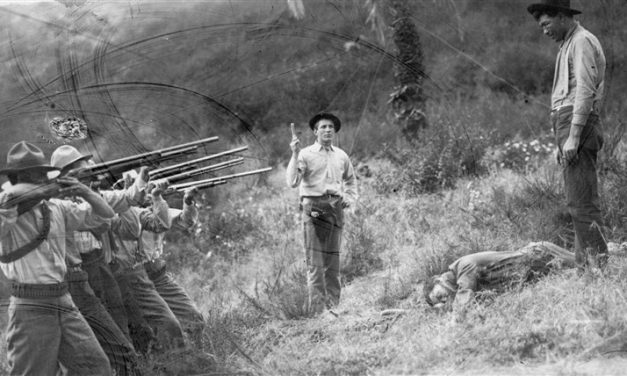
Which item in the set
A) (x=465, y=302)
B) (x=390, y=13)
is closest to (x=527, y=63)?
(x=390, y=13)

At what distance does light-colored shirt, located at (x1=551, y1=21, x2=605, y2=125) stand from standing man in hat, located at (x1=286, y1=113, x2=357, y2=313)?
197cm

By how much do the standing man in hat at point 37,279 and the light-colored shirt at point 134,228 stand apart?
99 cm

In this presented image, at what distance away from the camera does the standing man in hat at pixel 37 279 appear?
4250 millimetres

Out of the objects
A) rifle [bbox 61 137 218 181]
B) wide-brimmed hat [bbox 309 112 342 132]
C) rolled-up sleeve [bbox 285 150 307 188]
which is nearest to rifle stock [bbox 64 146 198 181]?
rifle [bbox 61 137 218 181]

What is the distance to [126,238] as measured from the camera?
5609 mm

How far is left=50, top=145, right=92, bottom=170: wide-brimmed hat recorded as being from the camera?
4.75 m

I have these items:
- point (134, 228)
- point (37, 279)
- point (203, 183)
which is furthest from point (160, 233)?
point (37, 279)

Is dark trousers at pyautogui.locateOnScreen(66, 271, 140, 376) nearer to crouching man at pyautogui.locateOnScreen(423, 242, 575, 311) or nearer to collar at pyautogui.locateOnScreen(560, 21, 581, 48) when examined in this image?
crouching man at pyautogui.locateOnScreen(423, 242, 575, 311)

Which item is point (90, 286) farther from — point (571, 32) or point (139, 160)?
point (571, 32)

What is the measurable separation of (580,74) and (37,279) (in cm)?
375

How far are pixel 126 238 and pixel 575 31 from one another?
3.63 meters

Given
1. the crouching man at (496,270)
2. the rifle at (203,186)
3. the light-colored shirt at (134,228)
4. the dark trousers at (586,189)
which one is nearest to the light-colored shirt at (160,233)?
the light-colored shirt at (134,228)

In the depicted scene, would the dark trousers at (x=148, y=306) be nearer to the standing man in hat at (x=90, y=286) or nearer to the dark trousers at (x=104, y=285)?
the dark trousers at (x=104, y=285)

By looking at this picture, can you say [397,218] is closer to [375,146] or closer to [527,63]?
[375,146]
